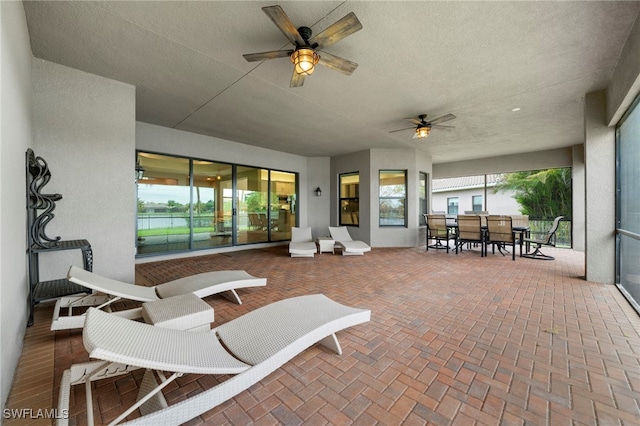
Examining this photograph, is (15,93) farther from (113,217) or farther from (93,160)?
(113,217)

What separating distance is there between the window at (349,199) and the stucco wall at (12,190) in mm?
7237

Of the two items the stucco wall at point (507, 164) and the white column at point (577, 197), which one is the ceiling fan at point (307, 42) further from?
the white column at point (577, 197)

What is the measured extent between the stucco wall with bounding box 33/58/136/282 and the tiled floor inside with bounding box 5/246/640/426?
0.91 metres

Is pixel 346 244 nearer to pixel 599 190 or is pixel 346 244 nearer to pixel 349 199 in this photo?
pixel 349 199

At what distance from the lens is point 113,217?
369 cm

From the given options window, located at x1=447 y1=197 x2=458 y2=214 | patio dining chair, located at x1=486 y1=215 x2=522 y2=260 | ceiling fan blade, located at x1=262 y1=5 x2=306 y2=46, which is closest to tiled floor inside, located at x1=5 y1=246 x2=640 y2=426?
patio dining chair, located at x1=486 y1=215 x2=522 y2=260

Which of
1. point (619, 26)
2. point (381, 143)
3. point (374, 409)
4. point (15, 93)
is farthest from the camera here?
point (381, 143)

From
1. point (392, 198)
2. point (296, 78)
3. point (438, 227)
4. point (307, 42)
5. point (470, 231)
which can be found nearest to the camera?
point (307, 42)

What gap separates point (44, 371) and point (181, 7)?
329 centimetres

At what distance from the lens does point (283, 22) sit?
2.29m

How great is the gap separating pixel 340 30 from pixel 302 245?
5121mm

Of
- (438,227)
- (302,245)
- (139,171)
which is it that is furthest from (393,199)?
(139,171)

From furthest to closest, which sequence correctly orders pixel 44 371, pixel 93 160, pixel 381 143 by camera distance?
pixel 381 143
pixel 93 160
pixel 44 371

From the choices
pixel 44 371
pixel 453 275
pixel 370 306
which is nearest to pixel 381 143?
pixel 453 275
